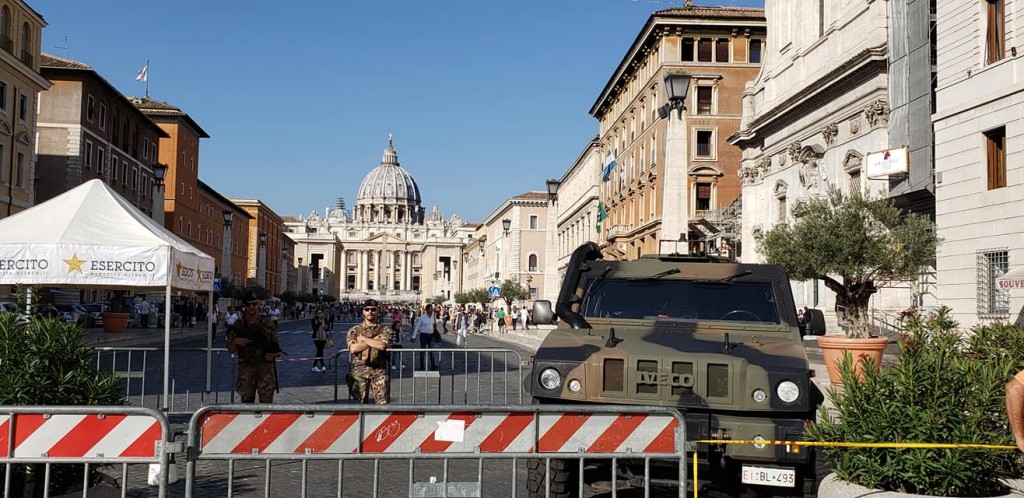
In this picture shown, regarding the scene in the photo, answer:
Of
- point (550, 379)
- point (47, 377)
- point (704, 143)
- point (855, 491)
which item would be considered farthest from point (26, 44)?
point (855, 491)

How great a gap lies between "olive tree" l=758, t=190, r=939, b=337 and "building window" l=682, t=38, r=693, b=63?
94.7ft

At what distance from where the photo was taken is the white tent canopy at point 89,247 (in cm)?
963

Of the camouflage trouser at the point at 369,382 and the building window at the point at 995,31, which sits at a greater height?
the building window at the point at 995,31

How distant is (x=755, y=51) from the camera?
48500 mm

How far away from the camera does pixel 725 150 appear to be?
48.3m

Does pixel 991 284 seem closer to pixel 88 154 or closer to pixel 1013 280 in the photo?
pixel 1013 280

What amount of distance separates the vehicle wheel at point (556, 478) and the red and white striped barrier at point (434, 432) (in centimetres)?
119

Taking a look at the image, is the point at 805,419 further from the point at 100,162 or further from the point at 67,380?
the point at 100,162

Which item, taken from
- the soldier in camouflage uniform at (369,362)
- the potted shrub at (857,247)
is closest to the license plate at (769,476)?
the soldier in camouflage uniform at (369,362)

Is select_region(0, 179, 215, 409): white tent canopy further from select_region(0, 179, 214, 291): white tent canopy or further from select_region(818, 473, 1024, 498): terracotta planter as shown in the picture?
select_region(818, 473, 1024, 498): terracotta planter

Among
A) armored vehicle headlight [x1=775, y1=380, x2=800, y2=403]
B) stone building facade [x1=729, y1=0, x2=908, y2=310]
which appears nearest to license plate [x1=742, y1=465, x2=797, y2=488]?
armored vehicle headlight [x1=775, y1=380, x2=800, y2=403]

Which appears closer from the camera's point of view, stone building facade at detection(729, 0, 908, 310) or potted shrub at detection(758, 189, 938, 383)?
potted shrub at detection(758, 189, 938, 383)

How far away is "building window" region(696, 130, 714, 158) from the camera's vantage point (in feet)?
160

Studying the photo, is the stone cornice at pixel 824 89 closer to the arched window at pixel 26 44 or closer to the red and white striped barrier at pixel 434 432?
the red and white striped barrier at pixel 434 432
